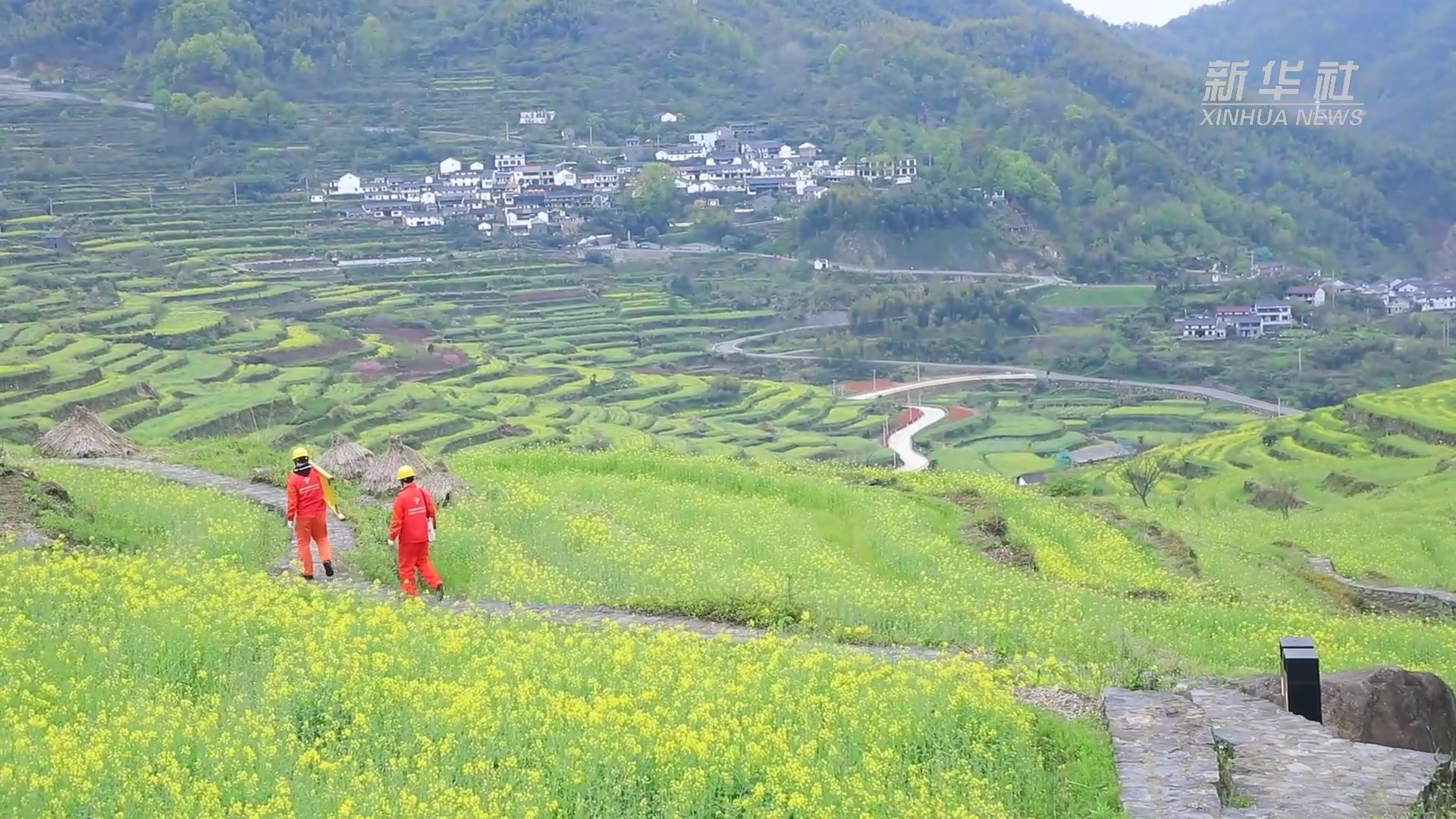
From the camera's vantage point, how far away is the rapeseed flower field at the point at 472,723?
7.73 metres

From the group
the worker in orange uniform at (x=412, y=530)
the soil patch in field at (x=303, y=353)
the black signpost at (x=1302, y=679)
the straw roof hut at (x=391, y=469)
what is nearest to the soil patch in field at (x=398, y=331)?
the soil patch in field at (x=303, y=353)

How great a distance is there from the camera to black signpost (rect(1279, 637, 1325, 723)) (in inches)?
382

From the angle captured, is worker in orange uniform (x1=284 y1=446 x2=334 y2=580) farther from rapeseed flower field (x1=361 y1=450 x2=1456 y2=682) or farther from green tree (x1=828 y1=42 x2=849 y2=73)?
green tree (x1=828 y1=42 x2=849 y2=73)

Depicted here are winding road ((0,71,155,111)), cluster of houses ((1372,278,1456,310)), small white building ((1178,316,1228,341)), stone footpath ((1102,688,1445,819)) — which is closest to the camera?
stone footpath ((1102,688,1445,819))

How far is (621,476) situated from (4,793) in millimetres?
15015

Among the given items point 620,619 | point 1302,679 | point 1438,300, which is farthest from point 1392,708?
point 1438,300

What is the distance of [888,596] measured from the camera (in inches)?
573

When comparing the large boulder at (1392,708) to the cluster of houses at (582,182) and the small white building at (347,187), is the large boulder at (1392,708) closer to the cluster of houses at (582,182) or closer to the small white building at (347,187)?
the cluster of houses at (582,182)

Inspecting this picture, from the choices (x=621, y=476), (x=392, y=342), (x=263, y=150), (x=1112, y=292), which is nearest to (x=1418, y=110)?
(x=1112, y=292)

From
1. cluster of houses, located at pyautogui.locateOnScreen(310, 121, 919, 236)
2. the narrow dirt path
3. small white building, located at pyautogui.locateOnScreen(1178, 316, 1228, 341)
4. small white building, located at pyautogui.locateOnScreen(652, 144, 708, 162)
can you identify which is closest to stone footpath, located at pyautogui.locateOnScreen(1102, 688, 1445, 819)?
the narrow dirt path

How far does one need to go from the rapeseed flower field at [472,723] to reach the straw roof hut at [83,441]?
34.9 feet

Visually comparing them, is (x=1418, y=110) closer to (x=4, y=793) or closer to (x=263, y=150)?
(x=263, y=150)

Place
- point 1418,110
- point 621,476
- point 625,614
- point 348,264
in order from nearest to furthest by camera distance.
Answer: point 625,614 → point 621,476 → point 348,264 → point 1418,110

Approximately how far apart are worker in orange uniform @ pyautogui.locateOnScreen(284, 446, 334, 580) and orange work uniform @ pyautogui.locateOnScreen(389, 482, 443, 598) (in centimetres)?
70
